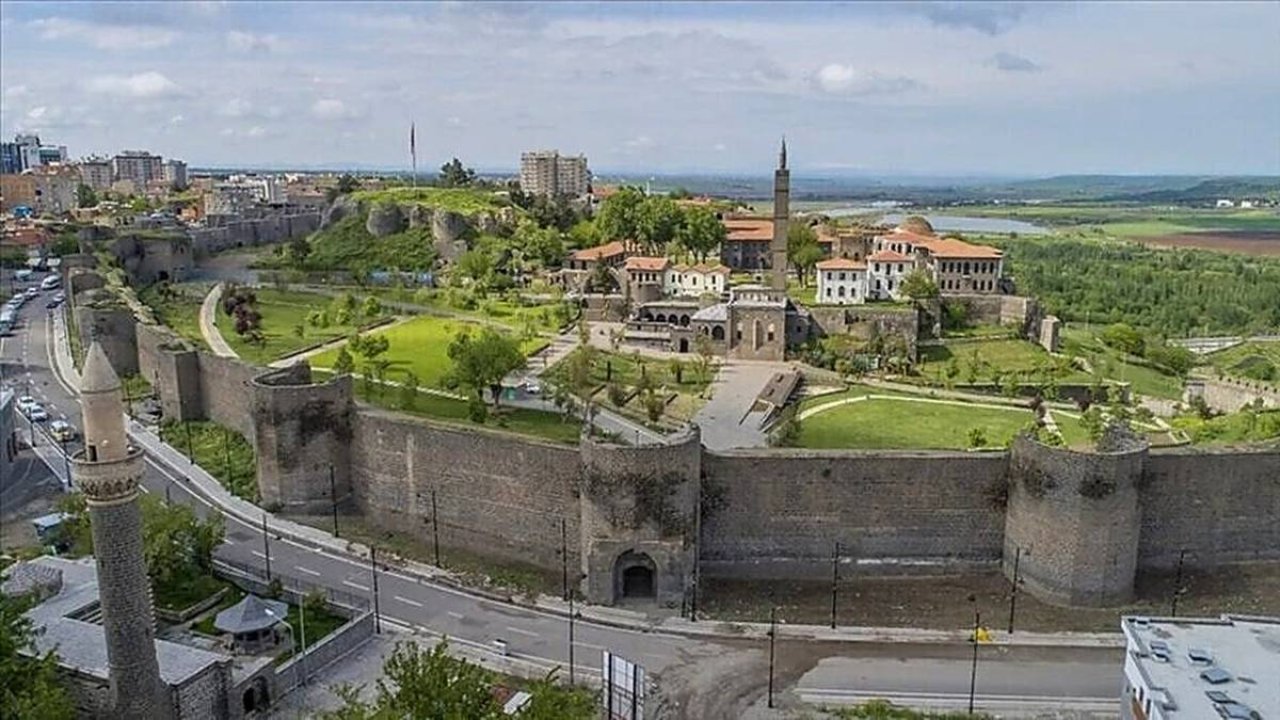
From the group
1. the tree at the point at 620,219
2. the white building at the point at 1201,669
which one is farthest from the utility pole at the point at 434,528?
the tree at the point at 620,219

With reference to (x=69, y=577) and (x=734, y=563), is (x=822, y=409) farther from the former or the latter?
(x=69, y=577)

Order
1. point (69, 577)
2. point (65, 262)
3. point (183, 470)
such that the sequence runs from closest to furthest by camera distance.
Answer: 1. point (69, 577)
2. point (183, 470)
3. point (65, 262)

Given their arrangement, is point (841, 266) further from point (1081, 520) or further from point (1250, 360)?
point (1081, 520)

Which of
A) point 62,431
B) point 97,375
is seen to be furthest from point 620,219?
point 97,375

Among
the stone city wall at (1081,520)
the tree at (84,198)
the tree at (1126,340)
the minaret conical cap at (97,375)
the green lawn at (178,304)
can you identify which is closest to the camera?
the minaret conical cap at (97,375)

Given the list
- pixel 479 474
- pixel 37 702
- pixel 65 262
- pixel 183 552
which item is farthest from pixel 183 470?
pixel 65 262

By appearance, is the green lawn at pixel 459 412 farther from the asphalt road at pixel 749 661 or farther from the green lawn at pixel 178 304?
the green lawn at pixel 178 304

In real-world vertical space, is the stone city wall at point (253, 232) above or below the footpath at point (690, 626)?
above
